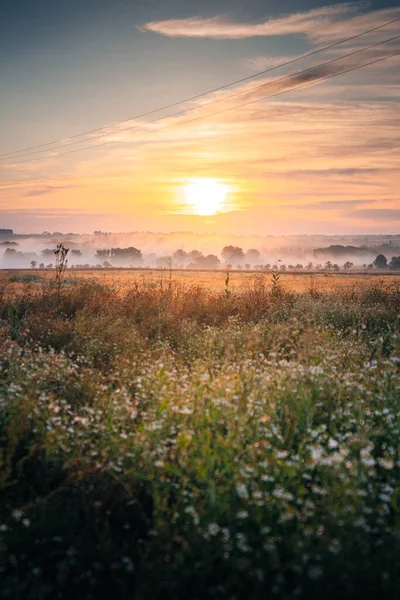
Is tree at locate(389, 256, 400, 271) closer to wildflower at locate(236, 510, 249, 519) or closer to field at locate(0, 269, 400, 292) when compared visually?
field at locate(0, 269, 400, 292)

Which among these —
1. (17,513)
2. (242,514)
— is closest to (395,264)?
(242,514)

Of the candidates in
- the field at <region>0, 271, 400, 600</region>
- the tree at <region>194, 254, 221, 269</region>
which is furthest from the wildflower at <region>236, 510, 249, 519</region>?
the tree at <region>194, 254, 221, 269</region>

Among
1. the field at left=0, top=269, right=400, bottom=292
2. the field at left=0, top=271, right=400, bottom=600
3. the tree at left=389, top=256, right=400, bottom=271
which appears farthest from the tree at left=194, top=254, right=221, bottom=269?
the field at left=0, top=271, right=400, bottom=600

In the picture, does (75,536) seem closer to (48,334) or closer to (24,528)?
(24,528)

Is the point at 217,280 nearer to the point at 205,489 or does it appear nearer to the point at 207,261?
the point at 205,489

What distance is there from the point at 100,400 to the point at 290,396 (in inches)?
93.4

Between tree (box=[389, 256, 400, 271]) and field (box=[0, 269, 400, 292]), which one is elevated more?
tree (box=[389, 256, 400, 271])

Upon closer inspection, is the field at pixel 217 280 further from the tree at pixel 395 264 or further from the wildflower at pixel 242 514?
the tree at pixel 395 264

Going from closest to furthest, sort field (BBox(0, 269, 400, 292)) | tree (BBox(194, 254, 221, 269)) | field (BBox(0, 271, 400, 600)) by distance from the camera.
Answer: field (BBox(0, 271, 400, 600)) → field (BBox(0, 269, 400, 292)) → tree (BBox(194, 254, 221, 269))

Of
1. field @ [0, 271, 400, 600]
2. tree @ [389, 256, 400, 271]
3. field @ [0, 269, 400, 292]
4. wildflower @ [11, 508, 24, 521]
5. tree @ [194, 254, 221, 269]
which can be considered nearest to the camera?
field @ [0, 271, 400, 600]

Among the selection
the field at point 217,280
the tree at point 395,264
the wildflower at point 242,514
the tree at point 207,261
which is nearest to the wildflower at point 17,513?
the wildflower at point 242,514

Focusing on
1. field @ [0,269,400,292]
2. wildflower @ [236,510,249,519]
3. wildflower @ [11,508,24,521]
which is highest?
field @ [0,269,400,292]

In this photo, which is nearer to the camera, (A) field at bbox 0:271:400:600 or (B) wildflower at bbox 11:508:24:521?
(A) field at bbox 0:271:400:600

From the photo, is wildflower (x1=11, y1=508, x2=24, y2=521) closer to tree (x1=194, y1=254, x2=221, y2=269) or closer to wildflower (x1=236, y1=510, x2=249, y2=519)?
wildflower (x1=236, y1=510, x2=249, y2=519)
